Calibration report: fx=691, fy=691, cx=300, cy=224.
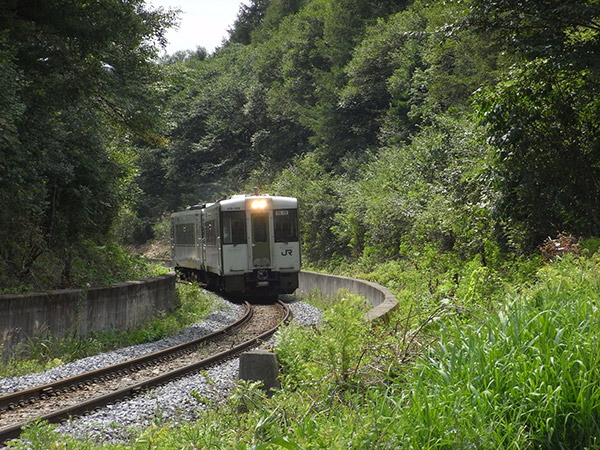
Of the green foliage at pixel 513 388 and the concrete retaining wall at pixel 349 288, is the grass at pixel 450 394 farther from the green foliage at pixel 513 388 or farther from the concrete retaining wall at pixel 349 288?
the concrete retaining wall at pixel 349 288

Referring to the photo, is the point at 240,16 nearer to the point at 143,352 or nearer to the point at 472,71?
the point at 472,71

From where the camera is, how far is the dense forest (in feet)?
36.3

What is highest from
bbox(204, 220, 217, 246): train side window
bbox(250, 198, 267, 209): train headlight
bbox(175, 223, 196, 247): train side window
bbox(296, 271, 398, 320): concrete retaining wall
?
bbox(250, 198, 267, 209): train headlight

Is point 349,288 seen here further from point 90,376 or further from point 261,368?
point 261,368

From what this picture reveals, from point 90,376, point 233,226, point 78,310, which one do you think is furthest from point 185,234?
point 90,376

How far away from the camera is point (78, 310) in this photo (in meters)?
12.8

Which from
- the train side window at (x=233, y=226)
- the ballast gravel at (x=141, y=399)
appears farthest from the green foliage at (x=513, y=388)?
the train side window at (x=233, y=226)

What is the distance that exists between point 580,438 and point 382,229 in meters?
18.9

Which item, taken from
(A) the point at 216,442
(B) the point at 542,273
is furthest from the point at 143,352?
(A) the point at 216,442

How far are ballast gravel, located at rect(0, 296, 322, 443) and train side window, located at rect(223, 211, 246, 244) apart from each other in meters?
6.55

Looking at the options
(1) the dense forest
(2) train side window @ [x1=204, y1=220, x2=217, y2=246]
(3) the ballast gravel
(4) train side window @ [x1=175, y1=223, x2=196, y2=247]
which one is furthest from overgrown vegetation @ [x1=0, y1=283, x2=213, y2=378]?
(4) train side window @ [x1=175, y1=223, x2=196, y2=247]

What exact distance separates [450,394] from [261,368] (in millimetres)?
2442

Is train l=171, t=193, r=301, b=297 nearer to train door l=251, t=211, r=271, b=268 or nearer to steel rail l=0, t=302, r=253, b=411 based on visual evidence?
train door l=251, t=211, r=271, b=268

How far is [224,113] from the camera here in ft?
180
